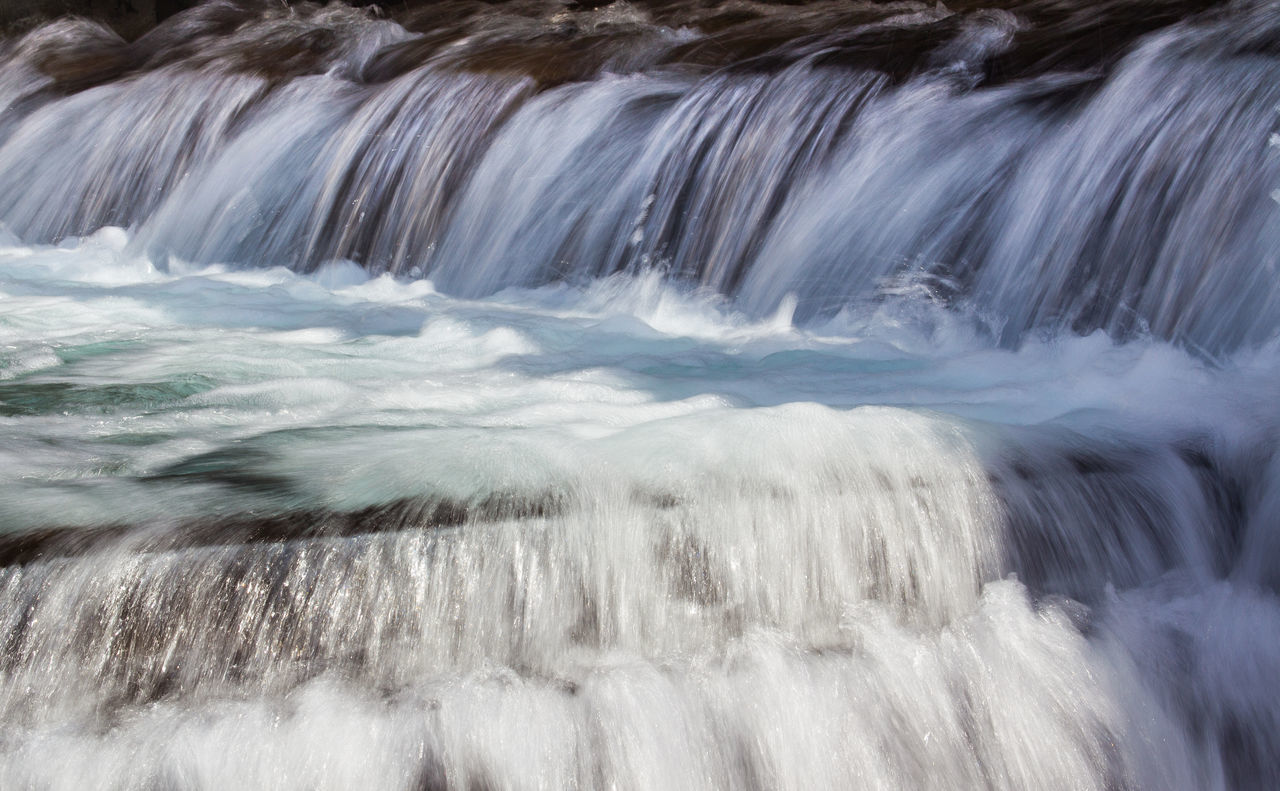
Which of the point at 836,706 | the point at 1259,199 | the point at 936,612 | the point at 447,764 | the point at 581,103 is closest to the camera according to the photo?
the point at 447,764

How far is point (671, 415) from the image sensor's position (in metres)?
3.05

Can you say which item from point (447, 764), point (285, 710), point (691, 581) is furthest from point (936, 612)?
point (285, 710)

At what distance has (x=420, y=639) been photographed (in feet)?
6.47

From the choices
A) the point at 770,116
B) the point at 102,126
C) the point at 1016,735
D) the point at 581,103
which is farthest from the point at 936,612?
the point at 102,126

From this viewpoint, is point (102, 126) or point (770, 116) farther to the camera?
point (102, 126)

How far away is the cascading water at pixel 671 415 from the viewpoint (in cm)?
193

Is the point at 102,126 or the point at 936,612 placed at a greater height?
the point at 936,612

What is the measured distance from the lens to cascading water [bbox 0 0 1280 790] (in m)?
1.93

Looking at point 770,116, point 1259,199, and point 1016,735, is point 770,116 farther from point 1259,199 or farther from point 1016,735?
point 1016,735

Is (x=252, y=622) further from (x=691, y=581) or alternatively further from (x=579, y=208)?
(x=579, y=208)

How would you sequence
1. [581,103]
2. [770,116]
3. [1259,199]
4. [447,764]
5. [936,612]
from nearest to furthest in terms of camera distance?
[447,764]
[936,612]
[1259,199]
[770,116]
[581,103]

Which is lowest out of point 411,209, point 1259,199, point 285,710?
point 411,209

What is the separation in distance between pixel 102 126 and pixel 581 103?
3.18m

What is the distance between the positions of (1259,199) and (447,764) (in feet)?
9.63
